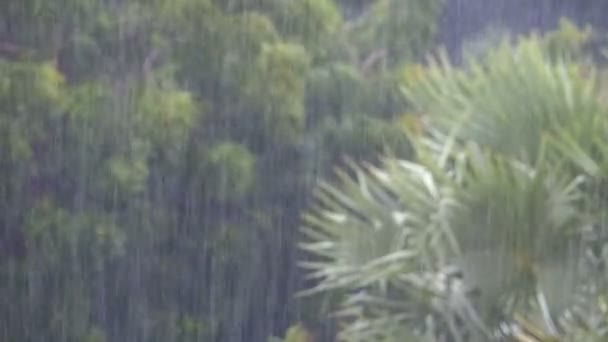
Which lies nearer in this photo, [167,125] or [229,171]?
[167,125]

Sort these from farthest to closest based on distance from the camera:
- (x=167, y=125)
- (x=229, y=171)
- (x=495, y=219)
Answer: (x=229, y=171), (x=167, y=125), (x=495, y=219)

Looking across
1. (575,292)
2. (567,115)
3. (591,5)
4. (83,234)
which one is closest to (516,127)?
(567,115)

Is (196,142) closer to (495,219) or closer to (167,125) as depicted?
(167,125)

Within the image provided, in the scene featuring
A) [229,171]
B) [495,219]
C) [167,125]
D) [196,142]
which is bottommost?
[229,171]

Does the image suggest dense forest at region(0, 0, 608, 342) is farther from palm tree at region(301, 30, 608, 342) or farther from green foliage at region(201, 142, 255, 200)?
palm tree at region(301, 30, 608, 342)

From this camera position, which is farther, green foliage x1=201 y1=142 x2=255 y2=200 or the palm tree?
green foliage x1=201 y1=142 x2=255 y2=200

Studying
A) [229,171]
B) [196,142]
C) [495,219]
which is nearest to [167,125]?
[196,142]

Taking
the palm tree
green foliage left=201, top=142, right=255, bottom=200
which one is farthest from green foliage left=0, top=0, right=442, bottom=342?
the palm tree

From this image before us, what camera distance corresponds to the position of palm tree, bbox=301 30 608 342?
492cm

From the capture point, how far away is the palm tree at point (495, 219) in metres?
4.92

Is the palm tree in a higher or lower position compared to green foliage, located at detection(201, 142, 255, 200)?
higher

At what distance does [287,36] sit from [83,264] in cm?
187

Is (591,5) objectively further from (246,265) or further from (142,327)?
(142,327)

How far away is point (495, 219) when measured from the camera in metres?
4.97
